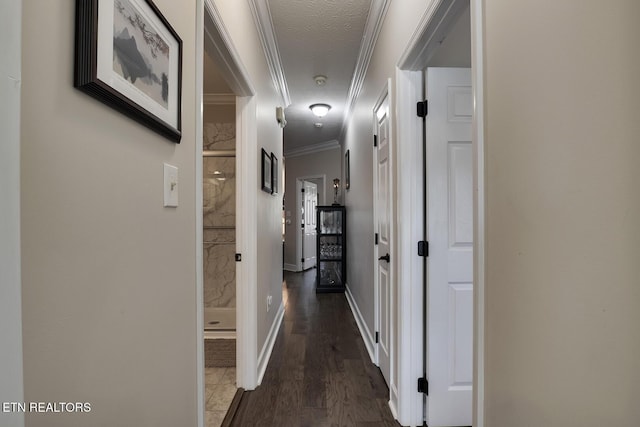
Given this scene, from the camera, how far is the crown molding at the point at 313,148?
6.43 m

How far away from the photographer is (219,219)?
12.8 ft

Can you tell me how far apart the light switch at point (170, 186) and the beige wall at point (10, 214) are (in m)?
0.55

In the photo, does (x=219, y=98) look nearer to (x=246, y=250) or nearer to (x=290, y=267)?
(x=246, y=250)

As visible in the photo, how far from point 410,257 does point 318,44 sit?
84.5 inches

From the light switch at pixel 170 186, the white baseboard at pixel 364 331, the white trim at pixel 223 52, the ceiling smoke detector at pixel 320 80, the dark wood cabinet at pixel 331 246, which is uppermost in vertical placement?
the ceiling smoke detector at pixel 320 80

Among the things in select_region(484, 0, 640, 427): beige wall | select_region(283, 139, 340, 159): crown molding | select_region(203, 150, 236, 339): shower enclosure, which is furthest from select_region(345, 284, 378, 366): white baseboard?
select_region(283, 139, 340, 159): crown molding

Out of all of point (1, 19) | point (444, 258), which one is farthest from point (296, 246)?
point (1, 19)

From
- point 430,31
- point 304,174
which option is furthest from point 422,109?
point 304,174

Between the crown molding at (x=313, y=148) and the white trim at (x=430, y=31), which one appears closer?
the white trim at (x=430, y=31)

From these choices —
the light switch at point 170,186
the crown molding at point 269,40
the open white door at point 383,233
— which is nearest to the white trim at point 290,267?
the crown molding at point 269,40

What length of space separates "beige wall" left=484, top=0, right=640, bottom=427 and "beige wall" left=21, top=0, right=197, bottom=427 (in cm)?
98

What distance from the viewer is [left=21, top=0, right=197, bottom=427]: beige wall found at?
50 centimetres

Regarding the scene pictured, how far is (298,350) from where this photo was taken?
110 inches

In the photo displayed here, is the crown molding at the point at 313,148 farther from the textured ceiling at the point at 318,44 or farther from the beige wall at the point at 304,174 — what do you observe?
the textured ceiling at the point at 318,44
